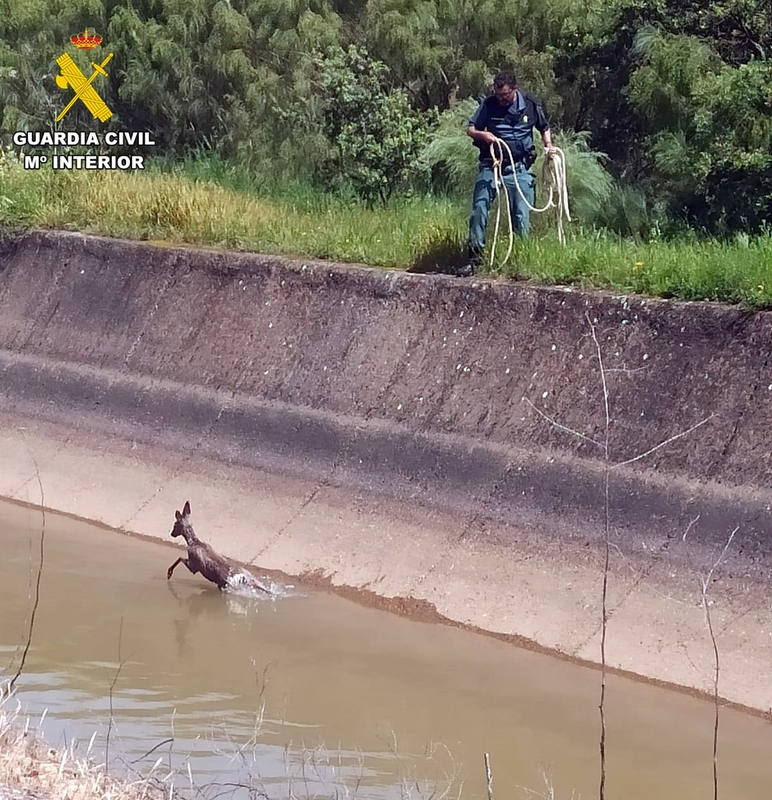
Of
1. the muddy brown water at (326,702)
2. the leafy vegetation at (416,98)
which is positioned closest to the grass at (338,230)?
the leafy vegetation at (416,98)

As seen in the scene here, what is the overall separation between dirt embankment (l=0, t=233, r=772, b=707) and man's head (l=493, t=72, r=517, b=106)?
1382 mm

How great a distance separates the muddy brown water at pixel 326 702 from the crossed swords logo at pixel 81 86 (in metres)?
10.6

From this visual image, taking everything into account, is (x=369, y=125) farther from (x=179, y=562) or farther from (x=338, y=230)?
(x=179, y=562)

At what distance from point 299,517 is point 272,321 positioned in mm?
2015

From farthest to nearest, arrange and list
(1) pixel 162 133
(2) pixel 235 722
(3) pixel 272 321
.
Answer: (1) pixel 162 133 < (3) pixel 272 321 < (2) pixel 235 722

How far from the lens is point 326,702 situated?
7312mm

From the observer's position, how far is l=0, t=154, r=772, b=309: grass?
940cm

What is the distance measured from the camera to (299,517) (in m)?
9.89

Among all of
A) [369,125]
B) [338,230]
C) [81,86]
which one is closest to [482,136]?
[338,230]

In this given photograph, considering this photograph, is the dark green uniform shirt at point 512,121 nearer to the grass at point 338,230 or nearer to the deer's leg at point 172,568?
the grass at point 338,230

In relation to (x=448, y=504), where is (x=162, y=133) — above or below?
below

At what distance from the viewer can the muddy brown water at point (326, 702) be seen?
6.33 m

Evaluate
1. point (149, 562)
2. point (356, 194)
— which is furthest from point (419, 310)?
point (356, 194)

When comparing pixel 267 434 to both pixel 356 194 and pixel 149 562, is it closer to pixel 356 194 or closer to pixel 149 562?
pixel 149 562
